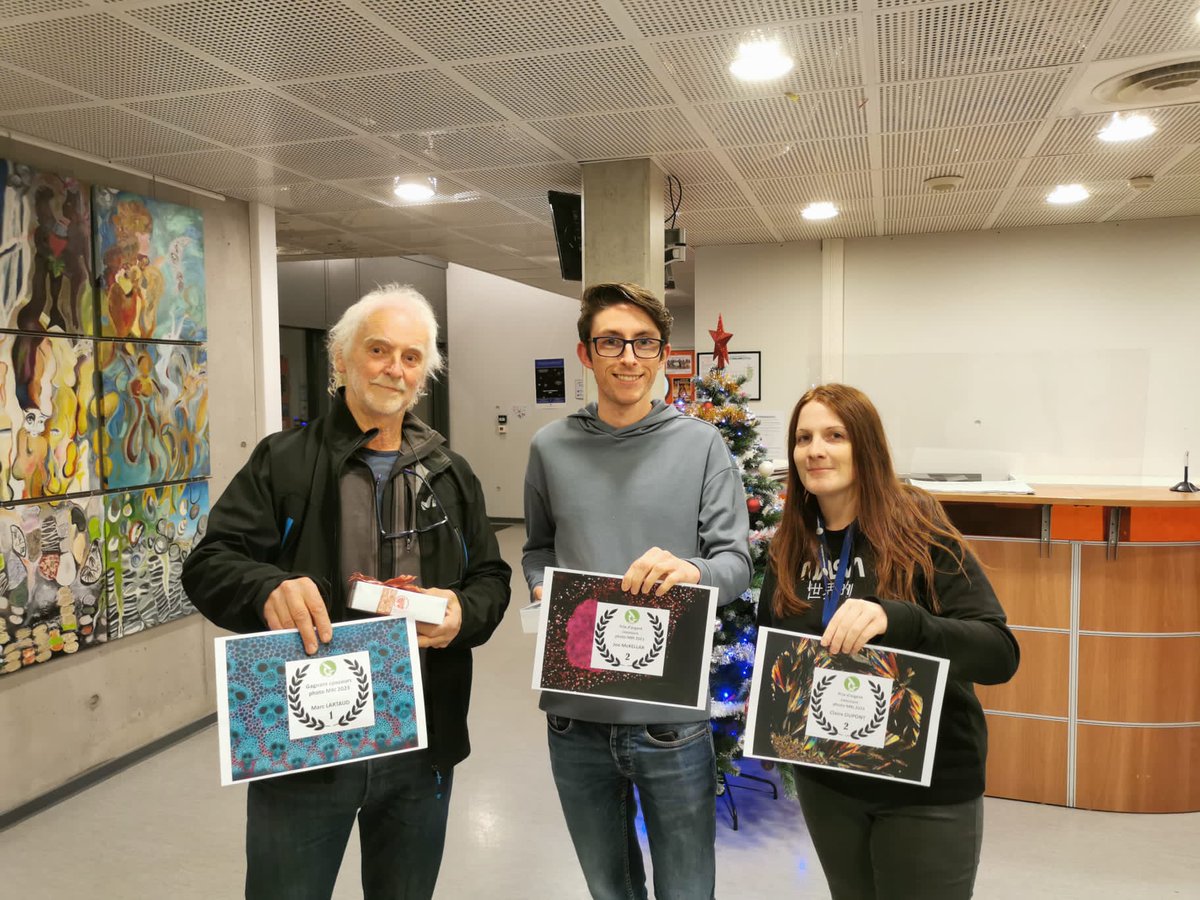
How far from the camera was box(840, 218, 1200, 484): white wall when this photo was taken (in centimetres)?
554

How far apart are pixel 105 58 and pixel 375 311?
5.98 ft

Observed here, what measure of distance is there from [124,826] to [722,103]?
3503mm

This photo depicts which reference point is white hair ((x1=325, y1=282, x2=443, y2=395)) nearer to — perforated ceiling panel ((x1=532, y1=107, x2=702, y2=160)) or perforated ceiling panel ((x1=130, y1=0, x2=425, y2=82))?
perforated ceiling panel ((x1=130, y1=0, x2=425, y2=82))

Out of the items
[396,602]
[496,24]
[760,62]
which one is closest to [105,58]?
[496,24]

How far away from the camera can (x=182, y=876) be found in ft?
9.19

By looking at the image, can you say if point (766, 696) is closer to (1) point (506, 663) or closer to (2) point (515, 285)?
(1) point (506, 663)

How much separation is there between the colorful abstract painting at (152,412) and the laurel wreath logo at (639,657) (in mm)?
2958

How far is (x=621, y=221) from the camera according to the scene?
150 inches

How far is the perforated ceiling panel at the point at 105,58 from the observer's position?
2387 mm

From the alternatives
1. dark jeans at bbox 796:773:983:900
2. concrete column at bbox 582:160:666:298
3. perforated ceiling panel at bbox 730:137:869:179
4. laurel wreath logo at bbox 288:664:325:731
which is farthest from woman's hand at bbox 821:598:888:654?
perforated ceiling panel at bbox 730:137:869:179

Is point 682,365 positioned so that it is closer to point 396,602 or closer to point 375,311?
point 375,311

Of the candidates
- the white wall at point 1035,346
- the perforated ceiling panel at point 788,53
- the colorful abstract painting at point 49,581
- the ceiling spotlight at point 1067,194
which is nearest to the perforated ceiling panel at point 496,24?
the perforated ceiling panel at point 788,53

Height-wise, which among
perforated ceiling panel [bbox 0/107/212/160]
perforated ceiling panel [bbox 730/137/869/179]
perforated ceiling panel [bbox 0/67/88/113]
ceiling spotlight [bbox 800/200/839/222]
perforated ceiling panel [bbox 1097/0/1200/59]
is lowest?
perforated ceiling panel [bbox 0/67/88/113]

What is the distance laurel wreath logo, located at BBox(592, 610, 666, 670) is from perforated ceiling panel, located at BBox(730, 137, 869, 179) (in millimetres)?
2738
